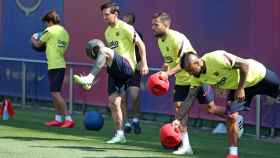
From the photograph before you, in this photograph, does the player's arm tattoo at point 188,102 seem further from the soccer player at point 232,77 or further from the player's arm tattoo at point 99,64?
the player's arm tattoo at point 99,64

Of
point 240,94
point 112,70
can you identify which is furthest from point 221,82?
point 112,70

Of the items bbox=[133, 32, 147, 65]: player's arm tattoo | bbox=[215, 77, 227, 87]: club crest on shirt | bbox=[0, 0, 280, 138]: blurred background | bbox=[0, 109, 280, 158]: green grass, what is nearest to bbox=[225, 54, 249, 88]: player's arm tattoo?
bbox=[215, 77, 227, 87]: club crest on shirt

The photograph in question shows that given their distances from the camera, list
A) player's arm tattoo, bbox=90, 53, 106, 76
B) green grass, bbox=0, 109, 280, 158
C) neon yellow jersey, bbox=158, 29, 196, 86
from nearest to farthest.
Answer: green grass, bbox=0, 109, 280, 158
player's arm tattoo, bbox=90, 53, 106, 76
neon yellow jersey, bbox=158, 29, 196, 86

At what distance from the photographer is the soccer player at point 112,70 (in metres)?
12.4

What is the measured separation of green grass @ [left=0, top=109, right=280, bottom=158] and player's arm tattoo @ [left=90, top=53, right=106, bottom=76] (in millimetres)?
1085

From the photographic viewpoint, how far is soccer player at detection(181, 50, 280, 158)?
1103 cm

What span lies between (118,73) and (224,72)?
2.39m

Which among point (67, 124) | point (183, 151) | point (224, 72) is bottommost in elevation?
point (67, 124)

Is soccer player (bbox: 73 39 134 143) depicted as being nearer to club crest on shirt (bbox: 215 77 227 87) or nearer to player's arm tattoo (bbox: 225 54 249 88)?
club crest on shirt (bbox: 215 77 227 87)

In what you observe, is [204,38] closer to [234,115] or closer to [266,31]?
[266,31]

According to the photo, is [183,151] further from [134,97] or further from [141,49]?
[134,97]

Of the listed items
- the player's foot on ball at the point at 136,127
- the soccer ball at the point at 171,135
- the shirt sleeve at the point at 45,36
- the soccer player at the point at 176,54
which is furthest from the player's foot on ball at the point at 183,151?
the shirt sleeve at the point at 45,36

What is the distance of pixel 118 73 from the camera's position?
1312 centimetres

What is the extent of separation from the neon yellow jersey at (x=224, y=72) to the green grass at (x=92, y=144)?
1.30m
